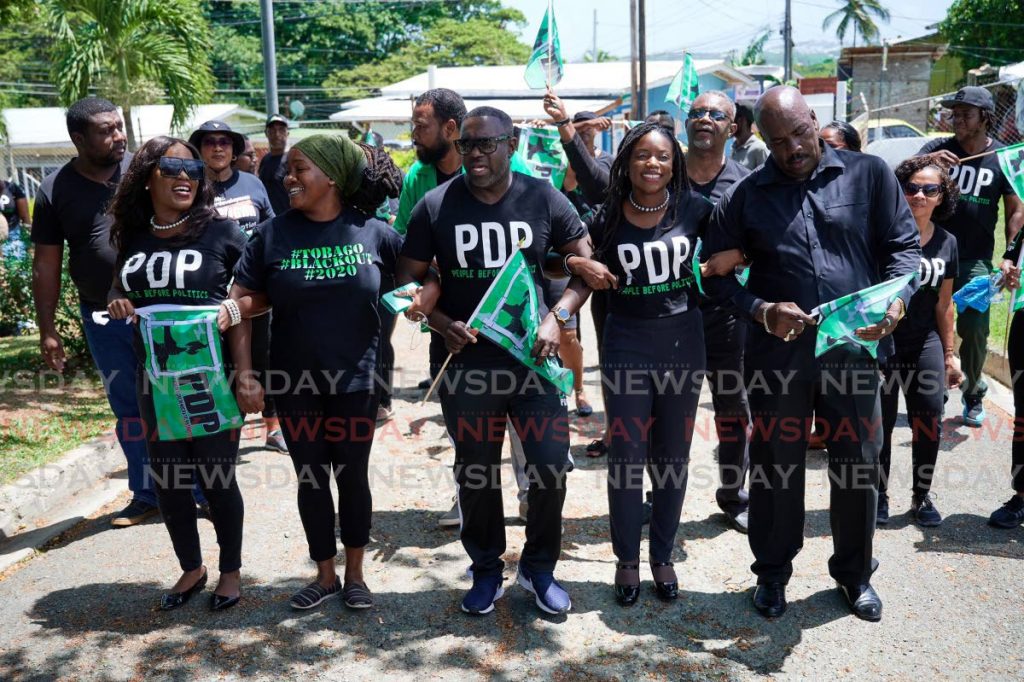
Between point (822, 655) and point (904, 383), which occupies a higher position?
point (904, 383)

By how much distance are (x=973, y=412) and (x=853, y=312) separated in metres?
3.85

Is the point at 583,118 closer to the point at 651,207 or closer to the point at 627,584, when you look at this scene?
the point at 651,207

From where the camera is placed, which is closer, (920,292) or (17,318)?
(920,292)

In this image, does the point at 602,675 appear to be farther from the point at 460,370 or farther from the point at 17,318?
the point at 17,318

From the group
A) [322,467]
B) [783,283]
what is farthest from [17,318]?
[783,283]

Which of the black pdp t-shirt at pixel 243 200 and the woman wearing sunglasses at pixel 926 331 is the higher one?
the black pdp t-shirt at pixel 243 200

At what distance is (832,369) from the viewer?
396 centimetres

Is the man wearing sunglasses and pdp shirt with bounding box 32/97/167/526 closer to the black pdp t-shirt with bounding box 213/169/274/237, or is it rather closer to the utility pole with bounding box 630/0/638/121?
the black pdp t-shirt with bounding box 213/169/274/237

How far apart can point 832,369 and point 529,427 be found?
1.33 metres

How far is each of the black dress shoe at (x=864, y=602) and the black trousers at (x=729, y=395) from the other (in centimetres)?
108

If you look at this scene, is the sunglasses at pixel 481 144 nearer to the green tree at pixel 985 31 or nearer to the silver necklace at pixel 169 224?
the silver necklace at pixel 169 224

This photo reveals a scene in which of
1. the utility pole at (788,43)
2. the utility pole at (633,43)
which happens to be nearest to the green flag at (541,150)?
the utility pole at (633,43)

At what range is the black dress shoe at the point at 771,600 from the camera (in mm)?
4078

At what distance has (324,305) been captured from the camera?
13.0 ft
